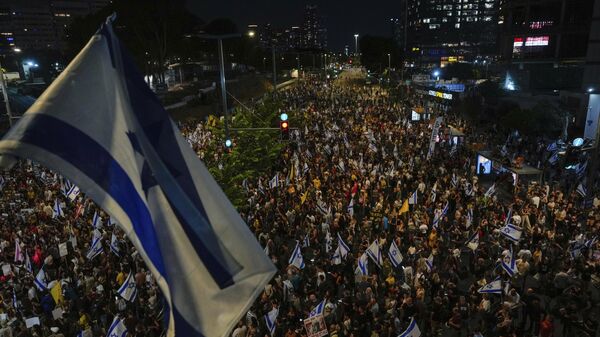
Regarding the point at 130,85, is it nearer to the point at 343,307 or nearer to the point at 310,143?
the point at 343,307

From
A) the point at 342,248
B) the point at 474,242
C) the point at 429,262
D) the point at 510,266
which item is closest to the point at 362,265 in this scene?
the point at 342,248

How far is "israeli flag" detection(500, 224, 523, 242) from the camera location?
1473 cm

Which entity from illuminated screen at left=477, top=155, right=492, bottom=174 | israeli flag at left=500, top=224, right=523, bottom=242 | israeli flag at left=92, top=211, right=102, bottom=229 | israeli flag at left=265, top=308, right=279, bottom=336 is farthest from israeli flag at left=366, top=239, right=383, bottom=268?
illuminated screen at left=477, top=155, right=492, bottom=174

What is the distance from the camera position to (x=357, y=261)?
14812 mm

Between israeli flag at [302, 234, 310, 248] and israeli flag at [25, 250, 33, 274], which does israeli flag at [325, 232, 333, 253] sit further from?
israeli flag at [25, 250, 33, 274]

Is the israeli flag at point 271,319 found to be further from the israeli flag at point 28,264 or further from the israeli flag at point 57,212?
the israeli flag at point 57,212

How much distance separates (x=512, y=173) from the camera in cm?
2362

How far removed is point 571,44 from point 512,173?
2118 inches

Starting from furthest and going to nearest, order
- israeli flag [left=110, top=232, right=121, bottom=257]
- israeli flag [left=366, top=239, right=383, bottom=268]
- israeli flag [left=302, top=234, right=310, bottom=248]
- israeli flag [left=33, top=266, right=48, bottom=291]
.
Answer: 1. israeli flag [left=302, top=234, right=310, bottom=248]
2. israeli flag [left=110, top=232, right=121, bottom=257]
3. israeli flag [left=366, top=239, right=383, bottom=268]
4. israeli flag [left=33, top=266, right=48, bottom=291]

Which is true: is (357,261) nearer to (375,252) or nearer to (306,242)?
(375,252)

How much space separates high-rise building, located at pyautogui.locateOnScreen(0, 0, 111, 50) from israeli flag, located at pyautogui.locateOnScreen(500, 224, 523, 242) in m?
176

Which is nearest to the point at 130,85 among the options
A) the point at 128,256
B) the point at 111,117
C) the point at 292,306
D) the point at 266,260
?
the point at 111,117

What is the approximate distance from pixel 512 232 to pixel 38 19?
191 m

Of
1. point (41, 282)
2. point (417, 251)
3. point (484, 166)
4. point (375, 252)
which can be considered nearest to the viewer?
point (41, 282)
